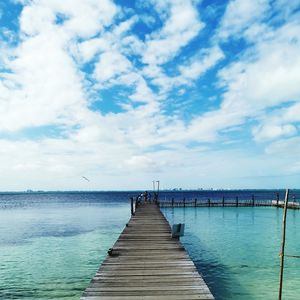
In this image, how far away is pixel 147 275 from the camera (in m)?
9.55

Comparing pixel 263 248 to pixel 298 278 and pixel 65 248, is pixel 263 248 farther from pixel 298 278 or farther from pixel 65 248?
pixel 65 248

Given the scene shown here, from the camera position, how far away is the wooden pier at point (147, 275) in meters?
7.96

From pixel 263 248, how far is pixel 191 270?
1367 centimetres

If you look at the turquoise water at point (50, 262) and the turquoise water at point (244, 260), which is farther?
the turquoise water at point (50, 262)

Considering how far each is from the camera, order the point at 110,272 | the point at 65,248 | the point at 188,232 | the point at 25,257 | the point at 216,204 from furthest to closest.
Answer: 1. the point at 216,204
2. the point at 188,232
3. the point at 65,248
4. the point at 25,257
5. the point at 110,272

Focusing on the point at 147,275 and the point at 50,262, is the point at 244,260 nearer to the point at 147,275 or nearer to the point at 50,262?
the point at 147,275

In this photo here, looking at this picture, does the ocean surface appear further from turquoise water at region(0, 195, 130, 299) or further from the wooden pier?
the wooden pier

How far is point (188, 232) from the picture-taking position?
30.0m

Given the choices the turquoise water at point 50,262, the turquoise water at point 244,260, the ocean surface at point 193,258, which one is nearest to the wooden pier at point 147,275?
the ocean surface at point 193,258

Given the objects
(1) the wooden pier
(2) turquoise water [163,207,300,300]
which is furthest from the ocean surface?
(1) the wooden pier

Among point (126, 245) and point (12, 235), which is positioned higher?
point (126, 245)

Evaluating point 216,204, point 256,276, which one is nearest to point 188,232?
point 256,276

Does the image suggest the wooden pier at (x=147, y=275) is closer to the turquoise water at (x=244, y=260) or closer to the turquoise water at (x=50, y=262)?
the turquoise water at (x=244, y=260)

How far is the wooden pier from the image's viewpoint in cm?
796
